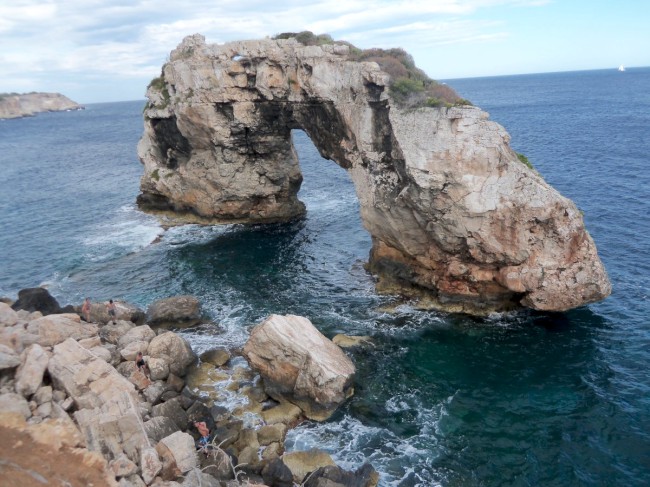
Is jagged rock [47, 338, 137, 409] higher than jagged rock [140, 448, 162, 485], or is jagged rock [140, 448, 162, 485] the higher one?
jagged rock [47, 338, 137, 409]

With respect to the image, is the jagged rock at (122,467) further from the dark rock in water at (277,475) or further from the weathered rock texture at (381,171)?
the weathered rock texture at (381,171)

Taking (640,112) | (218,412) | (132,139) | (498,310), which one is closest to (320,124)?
(498,310)

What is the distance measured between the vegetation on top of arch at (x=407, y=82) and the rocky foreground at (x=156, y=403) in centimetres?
1600

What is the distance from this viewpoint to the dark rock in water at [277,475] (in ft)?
66.6

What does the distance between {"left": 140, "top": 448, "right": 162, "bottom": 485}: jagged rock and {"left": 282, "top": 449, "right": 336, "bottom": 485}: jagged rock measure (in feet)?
17.3

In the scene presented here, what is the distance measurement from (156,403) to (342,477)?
10624mm

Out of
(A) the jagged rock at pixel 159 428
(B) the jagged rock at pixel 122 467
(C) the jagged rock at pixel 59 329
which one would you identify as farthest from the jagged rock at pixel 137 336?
(B) the jagged rock at pixel 122 467

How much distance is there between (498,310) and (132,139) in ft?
371

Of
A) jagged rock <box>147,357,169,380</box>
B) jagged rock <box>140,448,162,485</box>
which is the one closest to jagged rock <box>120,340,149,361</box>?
jagged rock <box>147,357,169,380</box>

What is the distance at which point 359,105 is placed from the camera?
1390 inches

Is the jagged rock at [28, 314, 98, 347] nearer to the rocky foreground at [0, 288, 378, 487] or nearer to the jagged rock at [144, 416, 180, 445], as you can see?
the rocky foreground at [0, 288, 378, 487]

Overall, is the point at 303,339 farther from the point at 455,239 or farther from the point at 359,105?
the point at 359,105

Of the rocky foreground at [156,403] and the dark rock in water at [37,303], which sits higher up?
the dark rock in water at [37,303]

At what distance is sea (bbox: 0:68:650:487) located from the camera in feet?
71.2
